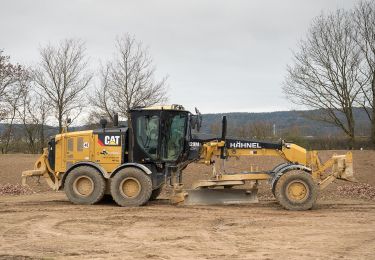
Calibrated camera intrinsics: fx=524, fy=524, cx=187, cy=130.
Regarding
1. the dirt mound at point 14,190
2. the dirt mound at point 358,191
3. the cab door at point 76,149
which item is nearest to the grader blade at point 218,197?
the cab door at point 76,149

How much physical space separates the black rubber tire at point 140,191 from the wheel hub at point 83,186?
712mm

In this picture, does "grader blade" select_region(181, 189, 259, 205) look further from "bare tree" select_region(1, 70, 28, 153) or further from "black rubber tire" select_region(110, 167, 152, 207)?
"bare tree" select_region(1, 70, 28, 153)

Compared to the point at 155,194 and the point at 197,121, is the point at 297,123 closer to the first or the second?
the point at 155,194

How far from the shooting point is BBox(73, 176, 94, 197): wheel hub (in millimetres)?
14041

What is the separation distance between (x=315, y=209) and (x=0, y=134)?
31.1 metres

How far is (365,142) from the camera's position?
30.6 metres

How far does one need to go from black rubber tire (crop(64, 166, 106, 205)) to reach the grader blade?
2266mm

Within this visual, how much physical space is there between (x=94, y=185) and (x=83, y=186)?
1.24 ft

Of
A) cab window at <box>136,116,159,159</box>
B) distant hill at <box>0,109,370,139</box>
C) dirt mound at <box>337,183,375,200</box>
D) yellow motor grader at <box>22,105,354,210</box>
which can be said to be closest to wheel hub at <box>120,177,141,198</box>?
yellow motor grader at <box>22,105,354,210</box>

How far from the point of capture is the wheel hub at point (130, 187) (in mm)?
13727

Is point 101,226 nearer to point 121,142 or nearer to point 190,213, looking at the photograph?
point 190,213

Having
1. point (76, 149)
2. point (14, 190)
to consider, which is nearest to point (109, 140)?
point (76, 149)

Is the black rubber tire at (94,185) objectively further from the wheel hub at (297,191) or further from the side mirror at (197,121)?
the wheel hub at (297,191)

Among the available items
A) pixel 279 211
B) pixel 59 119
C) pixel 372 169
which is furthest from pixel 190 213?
pixel 59 119
